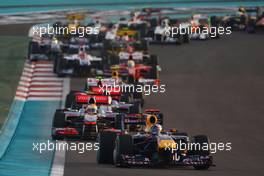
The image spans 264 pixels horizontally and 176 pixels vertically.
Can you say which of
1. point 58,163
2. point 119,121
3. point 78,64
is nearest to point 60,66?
point 78,64

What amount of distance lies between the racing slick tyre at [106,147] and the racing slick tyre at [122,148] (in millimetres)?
314

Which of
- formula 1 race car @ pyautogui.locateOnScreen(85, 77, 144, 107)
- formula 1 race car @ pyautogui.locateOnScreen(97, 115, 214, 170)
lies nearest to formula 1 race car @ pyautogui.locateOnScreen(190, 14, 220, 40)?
formula 1 race car @ pyautogui.locateOnScreen(85, 77, 144, 107)

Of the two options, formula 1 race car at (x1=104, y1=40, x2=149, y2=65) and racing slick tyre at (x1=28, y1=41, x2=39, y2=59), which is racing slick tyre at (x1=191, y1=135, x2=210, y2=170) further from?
racing slick tyre at (x1=28, y1=41, x2=39, y2=59)

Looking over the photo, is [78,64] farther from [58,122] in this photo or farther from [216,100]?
[58,122]

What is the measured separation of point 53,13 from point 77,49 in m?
16.7

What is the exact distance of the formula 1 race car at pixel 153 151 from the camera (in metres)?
22.6

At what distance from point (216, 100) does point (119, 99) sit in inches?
176

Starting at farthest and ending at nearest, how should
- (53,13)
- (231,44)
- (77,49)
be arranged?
(53,13) → (231,44) → (77,49)

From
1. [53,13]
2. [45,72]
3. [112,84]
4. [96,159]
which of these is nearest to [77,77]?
[45,72]

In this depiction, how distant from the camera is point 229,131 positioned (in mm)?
28484

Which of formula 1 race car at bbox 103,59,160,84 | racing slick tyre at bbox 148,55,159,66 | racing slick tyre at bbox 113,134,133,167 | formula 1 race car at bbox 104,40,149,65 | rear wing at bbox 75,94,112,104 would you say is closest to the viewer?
racing slick tyre at bbox 113,134,133,167

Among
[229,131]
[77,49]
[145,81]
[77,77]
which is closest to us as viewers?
[229,131]

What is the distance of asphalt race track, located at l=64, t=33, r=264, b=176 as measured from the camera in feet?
75.2

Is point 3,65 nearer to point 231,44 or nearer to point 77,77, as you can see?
point 77,77
